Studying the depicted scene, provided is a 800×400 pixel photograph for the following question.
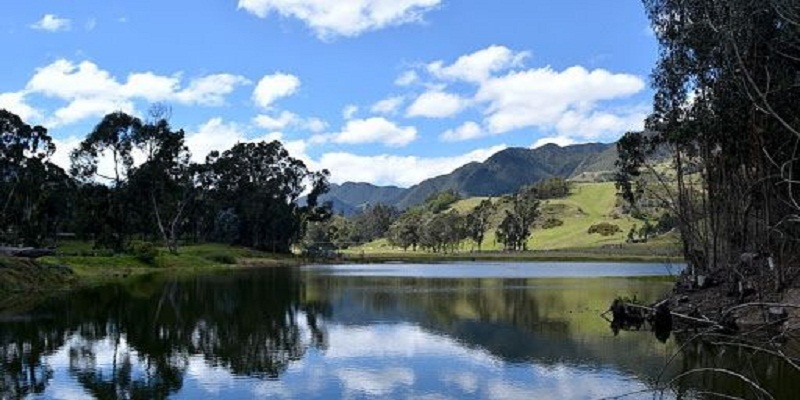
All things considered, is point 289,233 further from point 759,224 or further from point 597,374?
point 597,374

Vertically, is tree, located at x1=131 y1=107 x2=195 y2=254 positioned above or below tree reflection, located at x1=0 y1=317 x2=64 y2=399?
above

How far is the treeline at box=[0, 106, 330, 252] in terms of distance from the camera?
315ft

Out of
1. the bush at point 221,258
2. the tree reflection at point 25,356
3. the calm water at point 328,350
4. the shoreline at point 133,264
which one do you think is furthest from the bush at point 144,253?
the tree reflection at point 25,356

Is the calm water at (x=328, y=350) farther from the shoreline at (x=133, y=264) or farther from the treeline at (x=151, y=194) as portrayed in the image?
the treeline at (x=151, y=194)

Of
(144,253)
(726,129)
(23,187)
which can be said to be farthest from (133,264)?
(726,129)

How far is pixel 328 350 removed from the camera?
3066cm

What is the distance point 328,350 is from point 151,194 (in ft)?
294

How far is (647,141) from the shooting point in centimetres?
5172

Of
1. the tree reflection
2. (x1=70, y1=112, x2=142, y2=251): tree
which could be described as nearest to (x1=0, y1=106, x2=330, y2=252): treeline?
(x1=70, y1=112, x2=142, y2=251): tree

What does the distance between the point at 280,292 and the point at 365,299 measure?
890cm

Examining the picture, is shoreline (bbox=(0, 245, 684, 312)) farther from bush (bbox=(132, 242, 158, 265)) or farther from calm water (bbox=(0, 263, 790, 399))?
calm water (bbox=(0, 263, 790, 399))

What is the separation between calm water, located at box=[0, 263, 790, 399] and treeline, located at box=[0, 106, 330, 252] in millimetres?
48615

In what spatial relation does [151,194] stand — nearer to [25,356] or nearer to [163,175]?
[163,175]

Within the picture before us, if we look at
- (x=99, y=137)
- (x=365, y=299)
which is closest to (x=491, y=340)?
(x=365, y=299)
